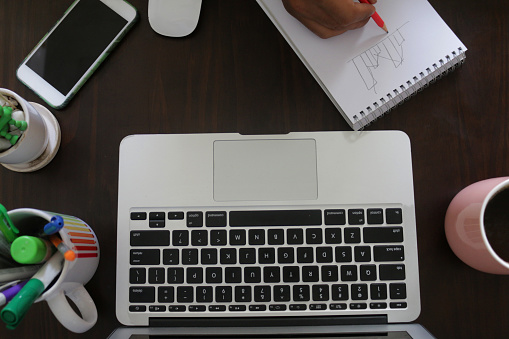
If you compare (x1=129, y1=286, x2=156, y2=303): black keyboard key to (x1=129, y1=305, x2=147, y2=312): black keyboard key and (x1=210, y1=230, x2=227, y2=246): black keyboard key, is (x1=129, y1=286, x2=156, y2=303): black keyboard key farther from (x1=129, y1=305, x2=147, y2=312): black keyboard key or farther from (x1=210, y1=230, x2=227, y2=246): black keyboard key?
(x1=210, y1=230, x2=227, y2=246): black keyboard key

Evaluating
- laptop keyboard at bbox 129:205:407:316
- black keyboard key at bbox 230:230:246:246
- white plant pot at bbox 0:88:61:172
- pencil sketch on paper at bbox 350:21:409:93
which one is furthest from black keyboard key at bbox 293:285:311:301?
white plant pot at bbox 0:88:61:172

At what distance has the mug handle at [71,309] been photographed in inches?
19.1

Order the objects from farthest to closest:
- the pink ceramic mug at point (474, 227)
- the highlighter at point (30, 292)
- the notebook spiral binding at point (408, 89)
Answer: the notebook spiral binding at point (408, 89) < the pink ceramic mug at point (474, 227) < the highlighter at point (30, 292)

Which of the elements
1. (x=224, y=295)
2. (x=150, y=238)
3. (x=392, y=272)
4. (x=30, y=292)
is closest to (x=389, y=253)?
(x=392, y=272)

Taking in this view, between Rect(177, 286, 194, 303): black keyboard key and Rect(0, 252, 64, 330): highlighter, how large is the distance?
17cm

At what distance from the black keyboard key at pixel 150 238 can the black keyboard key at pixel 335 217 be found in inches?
9.4

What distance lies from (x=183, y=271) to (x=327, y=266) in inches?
8.3

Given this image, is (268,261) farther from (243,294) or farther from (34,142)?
(34,142)

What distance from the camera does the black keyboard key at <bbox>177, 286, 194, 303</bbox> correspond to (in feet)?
1.90

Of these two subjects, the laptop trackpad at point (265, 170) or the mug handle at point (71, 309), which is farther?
the laptop trackpad at point (265, 170)

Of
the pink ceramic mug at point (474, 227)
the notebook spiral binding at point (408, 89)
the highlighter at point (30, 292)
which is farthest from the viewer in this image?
the notebook spiral binding at point (408, 89)

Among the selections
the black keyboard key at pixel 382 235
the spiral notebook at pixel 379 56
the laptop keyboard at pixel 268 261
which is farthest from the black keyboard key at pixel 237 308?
the spiral notebook at pixel 379 56

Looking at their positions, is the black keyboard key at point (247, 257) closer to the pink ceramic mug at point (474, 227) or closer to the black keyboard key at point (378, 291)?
the black keyboard key at point (378, 291)

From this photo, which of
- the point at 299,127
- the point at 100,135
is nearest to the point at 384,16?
the point at 299,127
